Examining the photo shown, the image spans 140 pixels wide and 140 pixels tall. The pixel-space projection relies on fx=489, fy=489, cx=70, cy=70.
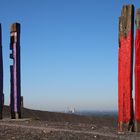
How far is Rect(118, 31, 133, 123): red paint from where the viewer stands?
48.2ft

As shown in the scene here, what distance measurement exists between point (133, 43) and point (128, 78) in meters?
1.10

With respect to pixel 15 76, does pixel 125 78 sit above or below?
below

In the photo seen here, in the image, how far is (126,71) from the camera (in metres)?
14.7

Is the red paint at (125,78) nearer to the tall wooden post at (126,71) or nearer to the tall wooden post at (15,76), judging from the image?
the tall wooden post at (126,71)

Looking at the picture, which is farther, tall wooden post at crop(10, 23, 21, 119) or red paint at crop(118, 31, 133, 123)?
tall wooden post at crop(10, 23, 21, 119)

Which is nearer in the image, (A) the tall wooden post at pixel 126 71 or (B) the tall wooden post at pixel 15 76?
(A) the tall wooden post at pixel 126 71

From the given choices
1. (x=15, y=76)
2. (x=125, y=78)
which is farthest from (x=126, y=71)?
(x=15, y=76)

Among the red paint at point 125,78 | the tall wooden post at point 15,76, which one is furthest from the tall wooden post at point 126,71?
the tall wooden post at point 15,76

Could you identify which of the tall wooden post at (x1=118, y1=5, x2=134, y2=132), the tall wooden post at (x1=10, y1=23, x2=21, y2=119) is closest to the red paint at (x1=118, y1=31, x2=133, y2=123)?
the tall wooden post at (x1=118, y1=5, x2=134, y2=132)

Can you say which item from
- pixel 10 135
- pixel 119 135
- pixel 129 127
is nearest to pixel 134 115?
pixel 129 127

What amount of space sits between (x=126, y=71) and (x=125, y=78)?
0.70 feet

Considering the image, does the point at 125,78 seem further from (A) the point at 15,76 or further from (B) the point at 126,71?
(A) the point at 15,76

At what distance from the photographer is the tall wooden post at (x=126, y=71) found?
48.3ft

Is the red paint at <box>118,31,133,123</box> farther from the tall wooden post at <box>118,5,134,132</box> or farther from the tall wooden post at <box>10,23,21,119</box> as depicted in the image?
the tall wooden post at <box>10,23,21,119</box>
